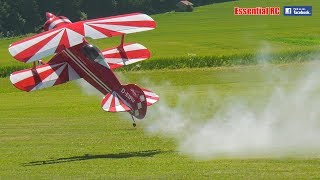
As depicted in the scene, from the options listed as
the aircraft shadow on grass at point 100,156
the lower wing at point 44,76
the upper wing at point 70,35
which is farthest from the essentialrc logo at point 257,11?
the aircraft shadow on grass at point 100,156

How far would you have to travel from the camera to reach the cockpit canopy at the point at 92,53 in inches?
849

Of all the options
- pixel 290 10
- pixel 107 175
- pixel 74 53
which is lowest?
pixel 107 175

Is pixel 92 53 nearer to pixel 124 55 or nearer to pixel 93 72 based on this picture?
pixel 93 72

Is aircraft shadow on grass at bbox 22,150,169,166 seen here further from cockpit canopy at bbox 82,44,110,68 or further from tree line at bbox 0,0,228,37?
tree line at bbox 0,0,228,37

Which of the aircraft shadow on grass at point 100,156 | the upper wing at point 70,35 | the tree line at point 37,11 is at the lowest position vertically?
the aircraft shadow on grass at point 100,156

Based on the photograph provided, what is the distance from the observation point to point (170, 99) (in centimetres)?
3638

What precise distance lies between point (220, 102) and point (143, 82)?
1490 centimetres

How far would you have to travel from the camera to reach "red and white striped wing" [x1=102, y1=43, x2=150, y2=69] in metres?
23.4

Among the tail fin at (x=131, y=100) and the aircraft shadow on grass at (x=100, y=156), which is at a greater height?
the tail fin at (x=131, y=100)

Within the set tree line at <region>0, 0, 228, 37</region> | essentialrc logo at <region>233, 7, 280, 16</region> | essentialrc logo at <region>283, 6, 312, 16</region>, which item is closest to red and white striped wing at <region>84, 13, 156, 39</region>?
tree line at <region>0, 0, 228, 37</region>

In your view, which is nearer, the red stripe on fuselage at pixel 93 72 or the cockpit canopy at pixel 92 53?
the red stripe on fuselage at pixel 93 72

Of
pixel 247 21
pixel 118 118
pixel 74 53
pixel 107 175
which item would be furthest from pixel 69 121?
pixel 247 21

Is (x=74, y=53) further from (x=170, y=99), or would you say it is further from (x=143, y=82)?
(x=143, y=82)

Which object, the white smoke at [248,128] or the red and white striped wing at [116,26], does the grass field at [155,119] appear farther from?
the red and white striped wing at [116,26]
